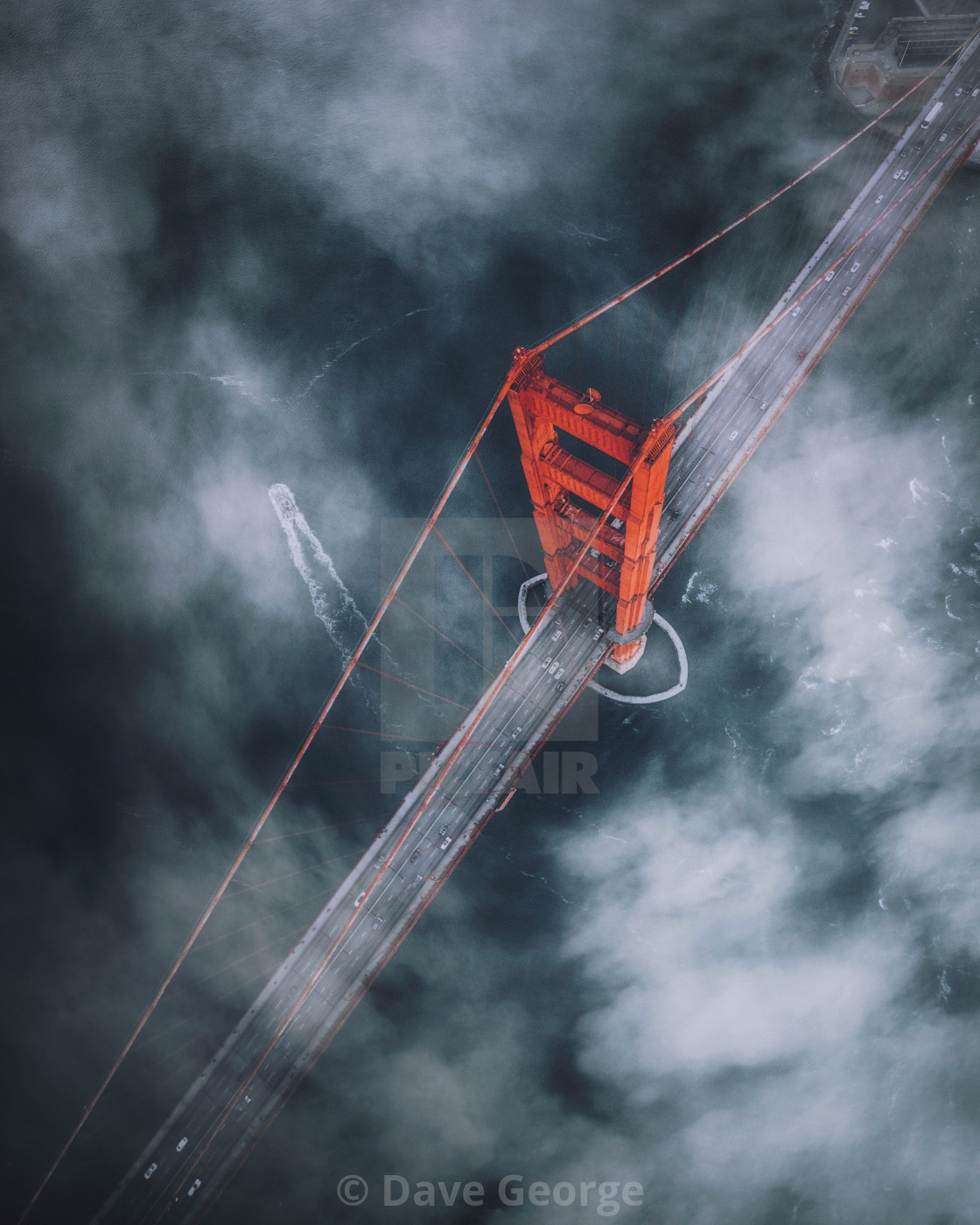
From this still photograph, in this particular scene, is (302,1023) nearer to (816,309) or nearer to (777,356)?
(777,356)

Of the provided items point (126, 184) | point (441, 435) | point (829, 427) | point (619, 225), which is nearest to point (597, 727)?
point (441, 435)

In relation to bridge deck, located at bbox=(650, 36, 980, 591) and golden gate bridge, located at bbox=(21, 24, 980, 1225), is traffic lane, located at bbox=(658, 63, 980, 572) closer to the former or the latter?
bridge deck, located at bbox=(650, 36, 980, 591)

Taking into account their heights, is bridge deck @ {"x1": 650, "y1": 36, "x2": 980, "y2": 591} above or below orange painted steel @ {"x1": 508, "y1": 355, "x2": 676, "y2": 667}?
above

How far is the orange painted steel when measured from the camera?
83.0 meters

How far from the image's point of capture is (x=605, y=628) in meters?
110

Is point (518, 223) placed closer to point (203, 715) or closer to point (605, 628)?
point (605, 628)

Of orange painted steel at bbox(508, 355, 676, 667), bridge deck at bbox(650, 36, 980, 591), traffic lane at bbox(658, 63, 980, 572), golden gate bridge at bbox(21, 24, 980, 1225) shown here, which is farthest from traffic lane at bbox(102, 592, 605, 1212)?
traffic lane at bbox(658, 63, 980, 572)

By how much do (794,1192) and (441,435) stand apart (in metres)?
106

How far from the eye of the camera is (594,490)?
94250 mm

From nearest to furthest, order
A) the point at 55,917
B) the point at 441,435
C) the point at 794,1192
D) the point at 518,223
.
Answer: the point at 794,1192 → the point at 55,917 → the point at 441,435 → the point at 518,223

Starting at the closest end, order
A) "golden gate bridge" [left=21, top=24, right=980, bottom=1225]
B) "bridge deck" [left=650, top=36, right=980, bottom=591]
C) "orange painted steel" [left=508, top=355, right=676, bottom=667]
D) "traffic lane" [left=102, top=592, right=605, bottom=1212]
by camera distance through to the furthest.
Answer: "orange painted steel" [left=508, top=355, right=676, bottom=667], "golden gate bridge" [left=21, top=24, right=980, bottom=1225], "traffic lane" [left=102, top=592, right=605, bottom=1212], "bridge deck" [left=650, top=36, right=980, bottom=591]

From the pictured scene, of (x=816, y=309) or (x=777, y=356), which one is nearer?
(x=777, y=356)

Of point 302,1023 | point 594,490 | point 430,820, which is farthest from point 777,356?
point 302,1023

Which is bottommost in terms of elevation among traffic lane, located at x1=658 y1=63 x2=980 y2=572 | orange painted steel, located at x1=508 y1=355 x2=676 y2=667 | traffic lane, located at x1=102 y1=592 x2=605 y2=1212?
traffic lane, located at x1=102 y1=592 x2=605 y2=1212
